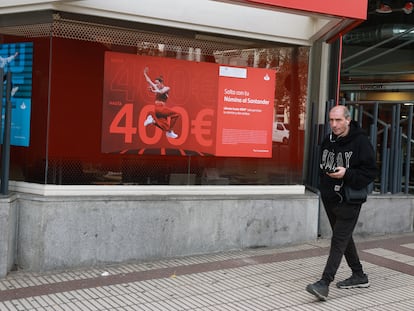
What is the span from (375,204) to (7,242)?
5139mm

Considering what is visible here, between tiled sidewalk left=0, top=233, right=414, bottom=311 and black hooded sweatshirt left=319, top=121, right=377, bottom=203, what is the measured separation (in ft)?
3.28

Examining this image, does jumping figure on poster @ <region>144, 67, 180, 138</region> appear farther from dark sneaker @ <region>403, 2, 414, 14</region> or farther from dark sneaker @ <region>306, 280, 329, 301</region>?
dark sneaker @ <region>403, 2, 414, 14</region>

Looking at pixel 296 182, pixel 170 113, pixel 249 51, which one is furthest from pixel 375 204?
pixel 170 113

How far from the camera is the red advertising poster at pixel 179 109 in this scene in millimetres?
5938

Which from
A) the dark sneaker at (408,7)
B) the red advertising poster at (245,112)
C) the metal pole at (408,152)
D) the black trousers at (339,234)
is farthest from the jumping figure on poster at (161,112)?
the dark sneaker at (408,7)

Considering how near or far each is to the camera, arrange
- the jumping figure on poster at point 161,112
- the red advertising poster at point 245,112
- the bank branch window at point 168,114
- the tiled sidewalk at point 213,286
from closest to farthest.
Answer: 1. the tiled sidewalk at point 213,286
2. the bank branch window at point 168,114
3. the jumping figure on poster at point 161,112
4. the red advertising poster at point 245,112

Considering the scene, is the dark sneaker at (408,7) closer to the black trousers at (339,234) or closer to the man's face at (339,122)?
the man's face at (339,122)

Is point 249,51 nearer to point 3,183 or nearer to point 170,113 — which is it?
point 170,113

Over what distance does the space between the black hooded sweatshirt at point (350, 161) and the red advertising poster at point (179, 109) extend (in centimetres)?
192

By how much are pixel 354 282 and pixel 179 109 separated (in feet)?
9.16

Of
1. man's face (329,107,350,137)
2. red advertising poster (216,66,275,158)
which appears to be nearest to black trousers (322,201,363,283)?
man's face (329,107,350,137)

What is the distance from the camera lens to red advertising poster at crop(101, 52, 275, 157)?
5.94 meters

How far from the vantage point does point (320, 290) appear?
15.3ft

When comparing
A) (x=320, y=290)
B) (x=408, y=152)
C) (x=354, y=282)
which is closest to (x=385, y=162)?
(x=408, y=152)
